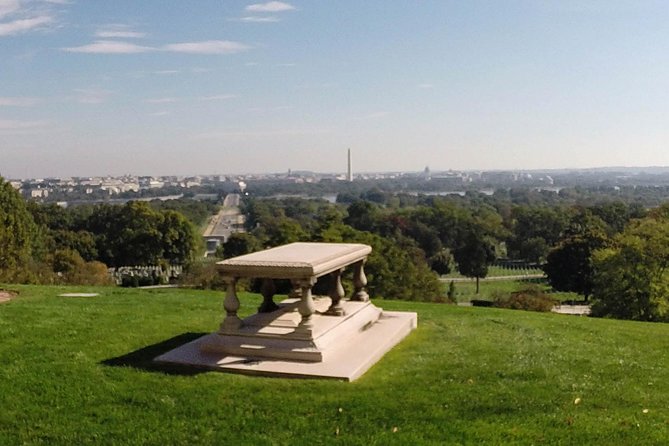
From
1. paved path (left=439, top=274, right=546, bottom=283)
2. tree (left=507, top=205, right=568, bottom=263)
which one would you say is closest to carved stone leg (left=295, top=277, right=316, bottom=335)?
paved path (left=439, top=274, right=546, bottom=283)

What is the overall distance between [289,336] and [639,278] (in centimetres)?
2367

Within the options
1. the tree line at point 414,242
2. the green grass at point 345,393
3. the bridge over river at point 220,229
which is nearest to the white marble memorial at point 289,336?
the green grass at point 345,393

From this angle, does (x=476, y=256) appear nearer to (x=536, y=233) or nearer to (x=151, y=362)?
(x=536, y=233)

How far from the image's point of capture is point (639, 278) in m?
29.0

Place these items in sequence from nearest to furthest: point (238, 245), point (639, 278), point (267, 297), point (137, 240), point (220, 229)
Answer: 1. point (267, 297)
2. point (639, 278)
3. point (137, 240)
4. point (238, 245)
5. point (220, 229)

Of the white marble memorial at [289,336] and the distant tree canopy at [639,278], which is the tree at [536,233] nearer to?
the distant tree canopy at [639,278]

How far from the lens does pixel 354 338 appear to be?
11.5 m

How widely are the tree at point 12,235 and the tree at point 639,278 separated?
2681cm

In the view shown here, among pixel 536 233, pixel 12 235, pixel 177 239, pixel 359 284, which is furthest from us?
pixel 536 233

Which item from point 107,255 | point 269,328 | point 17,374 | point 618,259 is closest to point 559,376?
point 269,328

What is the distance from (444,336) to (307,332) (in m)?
3.52

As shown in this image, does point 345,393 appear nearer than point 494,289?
Yes

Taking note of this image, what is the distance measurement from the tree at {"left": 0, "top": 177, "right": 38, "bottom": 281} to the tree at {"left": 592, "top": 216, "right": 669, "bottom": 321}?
87.9ft

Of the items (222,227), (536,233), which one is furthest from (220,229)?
(536,233)
